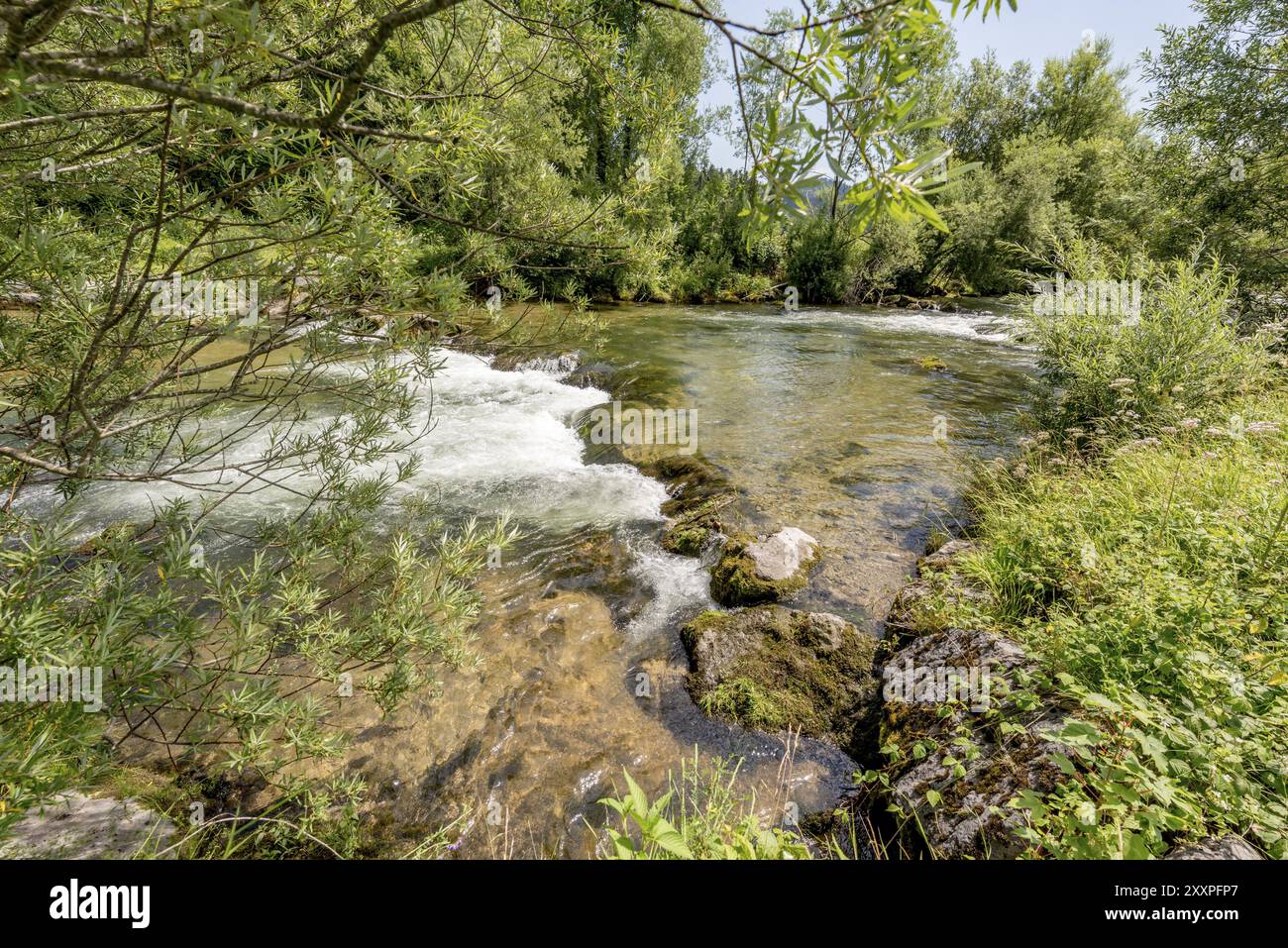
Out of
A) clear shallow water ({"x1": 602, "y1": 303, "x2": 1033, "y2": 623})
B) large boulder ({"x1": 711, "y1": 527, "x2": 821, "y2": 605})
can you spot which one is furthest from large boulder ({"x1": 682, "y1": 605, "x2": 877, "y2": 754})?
clear shallow water ({"x1": 602, "y1": 303, "x2": 1033, "y2": 623})

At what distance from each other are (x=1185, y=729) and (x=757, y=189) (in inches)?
121

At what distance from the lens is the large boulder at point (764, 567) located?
529cm

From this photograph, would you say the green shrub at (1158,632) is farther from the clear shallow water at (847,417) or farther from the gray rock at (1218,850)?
the clear shallow water at (847,417)

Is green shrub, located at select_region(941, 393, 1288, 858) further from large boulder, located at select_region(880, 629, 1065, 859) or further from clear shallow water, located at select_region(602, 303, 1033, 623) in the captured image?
clear shallow water, located at select_region(602, 303, 1033, 623)

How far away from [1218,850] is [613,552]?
512cm

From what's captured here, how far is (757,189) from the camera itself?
1.59m

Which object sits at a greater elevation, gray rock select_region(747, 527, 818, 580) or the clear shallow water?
the clear shallow water

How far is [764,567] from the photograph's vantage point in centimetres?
545

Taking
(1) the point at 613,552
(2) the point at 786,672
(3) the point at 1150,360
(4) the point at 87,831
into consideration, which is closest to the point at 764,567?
(2) the point at 786,672

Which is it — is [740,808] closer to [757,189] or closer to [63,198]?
[757,189]

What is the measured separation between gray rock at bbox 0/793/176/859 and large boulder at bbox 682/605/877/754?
349 cm

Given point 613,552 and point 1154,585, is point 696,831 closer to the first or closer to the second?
point 1154,585

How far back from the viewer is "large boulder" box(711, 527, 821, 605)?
5293 mm
